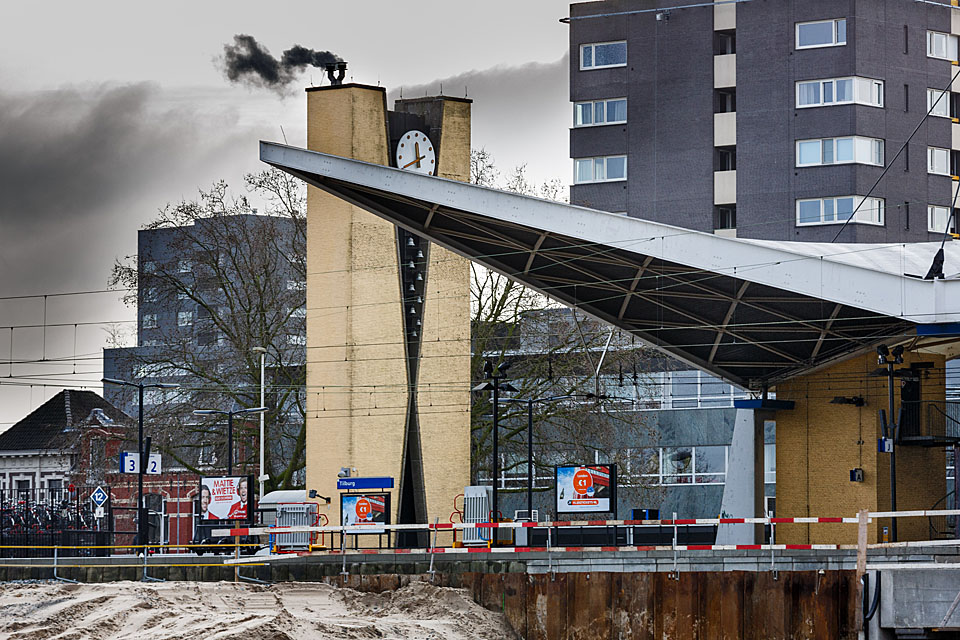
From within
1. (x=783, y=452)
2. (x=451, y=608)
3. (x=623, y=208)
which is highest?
(x=623, y=208)

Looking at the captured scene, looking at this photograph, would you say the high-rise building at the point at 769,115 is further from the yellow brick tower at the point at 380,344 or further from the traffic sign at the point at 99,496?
the traffic sign at the point at 99,496

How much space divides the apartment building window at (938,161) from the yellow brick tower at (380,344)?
3185cm

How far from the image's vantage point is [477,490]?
48.9 meters

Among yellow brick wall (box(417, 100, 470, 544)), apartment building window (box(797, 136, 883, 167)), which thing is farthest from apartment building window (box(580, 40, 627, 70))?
yellow brick wall (box(417, 100, 470, 544))

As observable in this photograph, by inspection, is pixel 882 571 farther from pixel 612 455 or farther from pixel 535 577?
pixel 612 455

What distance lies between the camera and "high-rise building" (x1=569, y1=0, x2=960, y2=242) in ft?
244

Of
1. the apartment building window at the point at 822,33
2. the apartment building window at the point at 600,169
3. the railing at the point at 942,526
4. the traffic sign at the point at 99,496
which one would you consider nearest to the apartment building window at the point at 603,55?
the apartment building window at the point at 600,169

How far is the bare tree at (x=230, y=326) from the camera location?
58719 millimetres

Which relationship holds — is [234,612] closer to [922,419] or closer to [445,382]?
[922,419]

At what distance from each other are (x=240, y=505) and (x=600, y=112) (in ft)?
137


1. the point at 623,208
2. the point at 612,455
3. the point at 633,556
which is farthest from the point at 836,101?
the point at 633,556

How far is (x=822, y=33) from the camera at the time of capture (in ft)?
245

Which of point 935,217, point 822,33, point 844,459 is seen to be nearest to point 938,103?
point 935,217

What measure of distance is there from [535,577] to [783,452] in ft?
41.8
